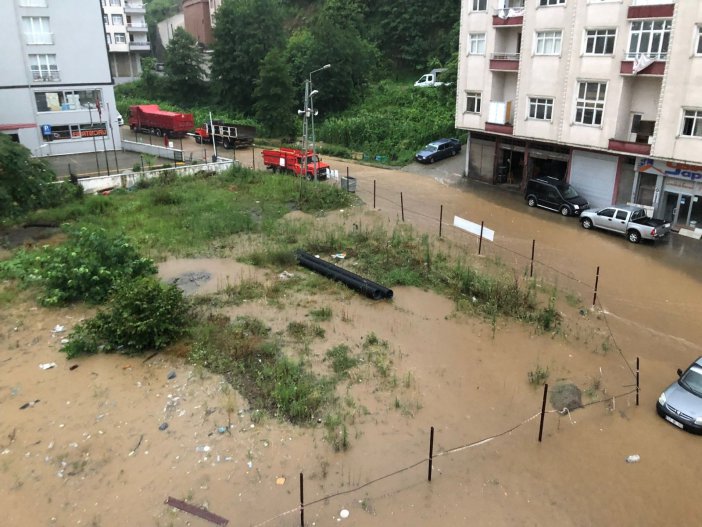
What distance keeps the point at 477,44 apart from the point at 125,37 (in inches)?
2211

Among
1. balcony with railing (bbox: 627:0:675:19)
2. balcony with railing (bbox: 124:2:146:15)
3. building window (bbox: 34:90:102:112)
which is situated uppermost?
balcony with railing (bbox: 124:2:146:15)

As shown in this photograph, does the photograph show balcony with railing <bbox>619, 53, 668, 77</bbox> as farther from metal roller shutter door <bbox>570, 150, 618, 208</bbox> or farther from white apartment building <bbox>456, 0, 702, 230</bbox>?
metal roller shutter door <bbox>570, 150, 618, 208</bbox>

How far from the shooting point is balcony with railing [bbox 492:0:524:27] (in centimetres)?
2813

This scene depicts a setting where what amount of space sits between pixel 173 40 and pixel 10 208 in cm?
4306

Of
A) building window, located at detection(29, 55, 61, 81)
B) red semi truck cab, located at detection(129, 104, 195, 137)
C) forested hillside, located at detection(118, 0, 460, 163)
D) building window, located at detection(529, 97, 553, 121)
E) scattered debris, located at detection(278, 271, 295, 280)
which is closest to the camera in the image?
scattered debris, located at detection(278, 271, 295, 280)

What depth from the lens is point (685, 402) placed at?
38.0 ft

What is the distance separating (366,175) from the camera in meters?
35.0

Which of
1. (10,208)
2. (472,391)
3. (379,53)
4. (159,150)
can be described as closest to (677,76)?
(472,391)

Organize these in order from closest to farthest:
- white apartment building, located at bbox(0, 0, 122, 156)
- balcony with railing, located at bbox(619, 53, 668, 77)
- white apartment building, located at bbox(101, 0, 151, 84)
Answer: balcony with railing, located at bbox(619, 53, 668, 77)
white apartment building, located at bbox(0, 0, 122, 156)
white apartment building, located at bbox(101, 0, 151, 84)

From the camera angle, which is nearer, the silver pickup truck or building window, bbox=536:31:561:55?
the silver pickup truck

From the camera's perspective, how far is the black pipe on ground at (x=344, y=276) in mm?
17086

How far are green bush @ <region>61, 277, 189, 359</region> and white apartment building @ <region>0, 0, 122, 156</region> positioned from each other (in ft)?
85.5

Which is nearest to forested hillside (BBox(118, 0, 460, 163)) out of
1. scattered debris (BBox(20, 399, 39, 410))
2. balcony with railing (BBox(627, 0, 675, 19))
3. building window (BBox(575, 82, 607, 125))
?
building window (BBox(575, 82, 607, 125))

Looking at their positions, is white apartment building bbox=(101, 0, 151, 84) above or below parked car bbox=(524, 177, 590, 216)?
above
